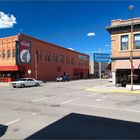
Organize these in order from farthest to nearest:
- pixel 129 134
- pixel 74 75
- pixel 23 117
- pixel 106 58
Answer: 1. pixel 74 75
2. pixel 106 58
3. pixel 23 117
4. pixel 129 134

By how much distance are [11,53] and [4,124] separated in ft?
128

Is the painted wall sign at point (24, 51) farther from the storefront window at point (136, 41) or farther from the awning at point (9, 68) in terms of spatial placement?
the storefront window at point (136, 41)

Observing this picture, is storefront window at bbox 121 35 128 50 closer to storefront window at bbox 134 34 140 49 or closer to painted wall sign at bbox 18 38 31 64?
storefront window at bbox 134 34 140 49

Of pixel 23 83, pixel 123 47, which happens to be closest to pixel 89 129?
pixel 123 47

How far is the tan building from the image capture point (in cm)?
2805

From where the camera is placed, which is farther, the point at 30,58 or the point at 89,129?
the point at 30,58

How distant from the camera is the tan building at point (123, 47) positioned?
28050 mm

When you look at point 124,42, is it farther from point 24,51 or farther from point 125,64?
point 24,51

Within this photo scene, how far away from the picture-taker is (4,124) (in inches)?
351

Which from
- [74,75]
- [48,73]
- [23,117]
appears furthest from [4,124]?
[74,75]

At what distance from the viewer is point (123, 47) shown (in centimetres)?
2916

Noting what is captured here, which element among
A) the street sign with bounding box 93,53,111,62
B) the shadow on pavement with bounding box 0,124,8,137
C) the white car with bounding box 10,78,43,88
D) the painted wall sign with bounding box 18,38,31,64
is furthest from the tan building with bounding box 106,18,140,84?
the shadow on pavement with bounding box 0,124,8,137

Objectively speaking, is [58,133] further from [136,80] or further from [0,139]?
A: [136,80]

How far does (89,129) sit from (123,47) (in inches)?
894
